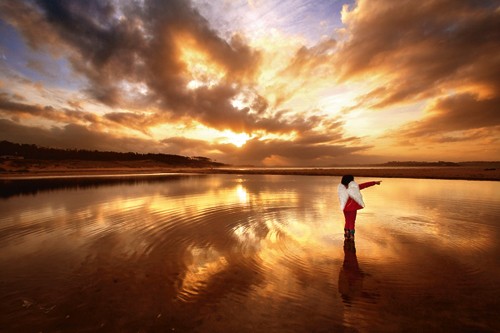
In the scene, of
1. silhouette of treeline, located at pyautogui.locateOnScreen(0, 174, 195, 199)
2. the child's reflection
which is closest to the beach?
silhouette of treeline, located at pyautogui.locateOnScreen(0, 174, 195, 199)

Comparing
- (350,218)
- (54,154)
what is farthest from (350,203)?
(54,154)

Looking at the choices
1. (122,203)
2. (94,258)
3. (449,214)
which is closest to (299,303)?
(94,258)

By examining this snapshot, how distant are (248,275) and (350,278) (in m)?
2.58

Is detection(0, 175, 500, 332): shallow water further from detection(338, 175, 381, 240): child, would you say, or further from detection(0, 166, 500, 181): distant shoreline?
detection(0, 166, 500, 181): distant shoreline

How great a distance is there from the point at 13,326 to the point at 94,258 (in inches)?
119

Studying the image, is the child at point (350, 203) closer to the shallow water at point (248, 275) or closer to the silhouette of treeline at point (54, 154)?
the shallow water at point (248, 275)

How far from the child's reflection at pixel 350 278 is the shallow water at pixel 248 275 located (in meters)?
0.03

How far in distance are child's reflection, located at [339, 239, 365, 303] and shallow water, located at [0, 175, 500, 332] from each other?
0.03 m

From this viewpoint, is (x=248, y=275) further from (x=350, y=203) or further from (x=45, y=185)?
(x=45, y=185)

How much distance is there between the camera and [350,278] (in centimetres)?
565

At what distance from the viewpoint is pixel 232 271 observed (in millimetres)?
6098

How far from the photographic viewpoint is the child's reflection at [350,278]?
16.2 ft

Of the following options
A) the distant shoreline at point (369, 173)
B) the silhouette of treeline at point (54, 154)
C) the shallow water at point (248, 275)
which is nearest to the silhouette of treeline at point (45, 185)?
the distant shoreline at point (369, 173)

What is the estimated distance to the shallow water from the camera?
161 inches
